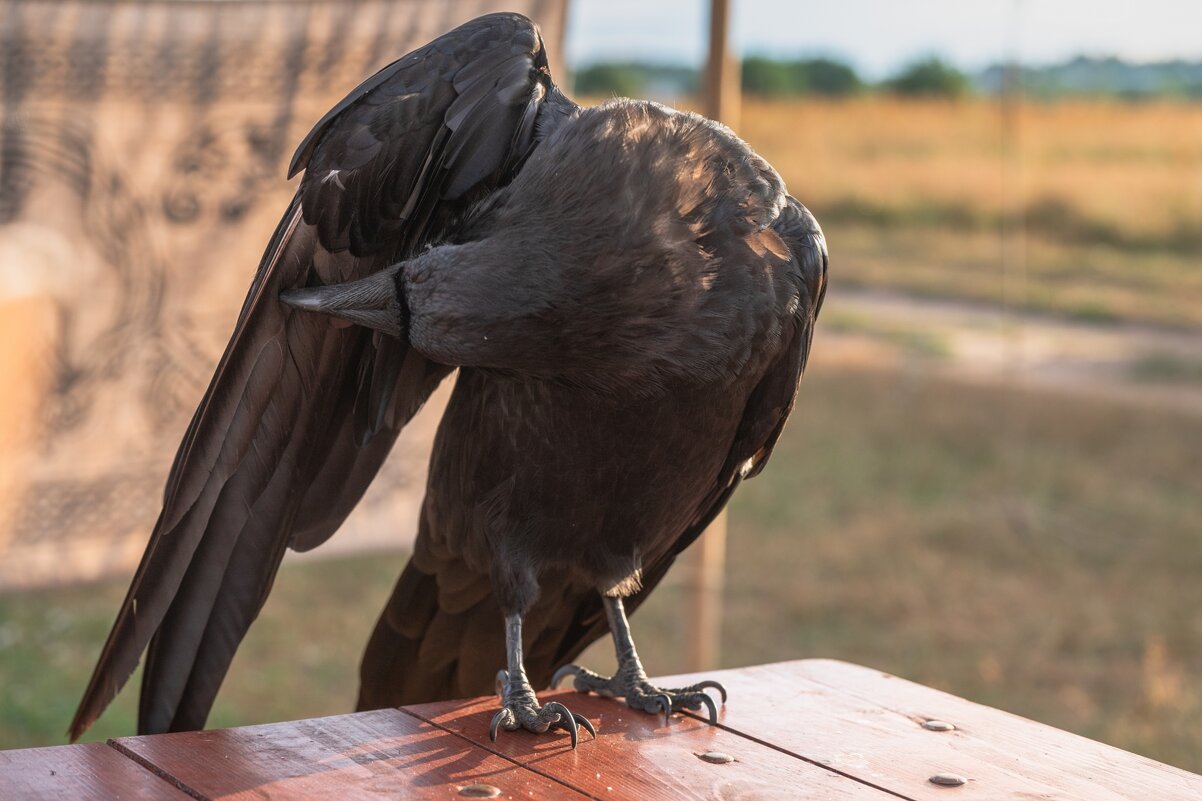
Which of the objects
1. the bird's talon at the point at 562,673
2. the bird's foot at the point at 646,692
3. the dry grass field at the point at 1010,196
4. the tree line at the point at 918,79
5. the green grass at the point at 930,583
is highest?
the tree line at the point at 918,79

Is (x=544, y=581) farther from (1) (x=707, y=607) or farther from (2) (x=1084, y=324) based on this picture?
(2) (x=1084, y=324)

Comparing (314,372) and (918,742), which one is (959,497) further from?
(314,372)

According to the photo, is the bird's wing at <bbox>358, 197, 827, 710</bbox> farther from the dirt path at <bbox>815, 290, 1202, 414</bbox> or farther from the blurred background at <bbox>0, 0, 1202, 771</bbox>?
the dirt path at <bbox>815, 290, 1202, 414</bbox>

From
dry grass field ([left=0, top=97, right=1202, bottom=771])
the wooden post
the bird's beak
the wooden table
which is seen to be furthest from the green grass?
the bird's beak

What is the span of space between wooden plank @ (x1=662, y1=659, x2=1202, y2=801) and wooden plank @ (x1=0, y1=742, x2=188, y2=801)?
800 mm

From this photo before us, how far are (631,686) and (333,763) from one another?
1.86ft

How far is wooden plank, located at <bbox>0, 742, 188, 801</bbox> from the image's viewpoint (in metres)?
1.58

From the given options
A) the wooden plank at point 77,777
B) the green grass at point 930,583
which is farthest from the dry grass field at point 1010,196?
the wooden plank at point 77,777

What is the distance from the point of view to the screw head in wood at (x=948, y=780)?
1764 mm

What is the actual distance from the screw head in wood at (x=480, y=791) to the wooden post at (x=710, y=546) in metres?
1.90

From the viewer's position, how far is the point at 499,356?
5.90ft

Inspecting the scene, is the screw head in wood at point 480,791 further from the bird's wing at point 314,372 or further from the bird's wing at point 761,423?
the bird's wing at point 761,423

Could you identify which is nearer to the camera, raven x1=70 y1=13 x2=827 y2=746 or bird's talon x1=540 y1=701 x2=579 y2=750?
raven x1=70 y1=13 x2=827 y2=746

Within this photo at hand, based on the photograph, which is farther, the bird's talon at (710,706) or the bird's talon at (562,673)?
the bird's talon at (562,673)
